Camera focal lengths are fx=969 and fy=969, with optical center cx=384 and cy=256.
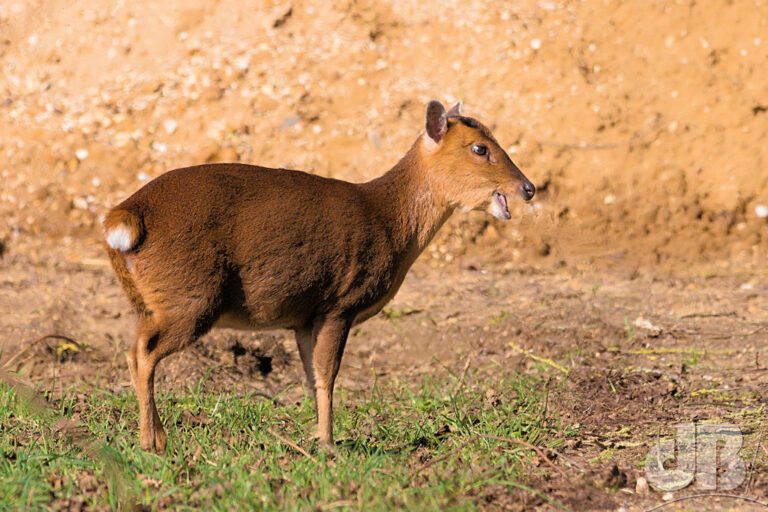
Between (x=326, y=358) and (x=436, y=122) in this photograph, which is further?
(x=436, y=122)

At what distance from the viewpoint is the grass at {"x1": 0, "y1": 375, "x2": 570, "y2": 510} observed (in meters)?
3.97

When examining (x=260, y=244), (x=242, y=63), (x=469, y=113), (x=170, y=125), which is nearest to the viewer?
(x=260, y=244)

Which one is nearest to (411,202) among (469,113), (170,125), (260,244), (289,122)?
(260,244)

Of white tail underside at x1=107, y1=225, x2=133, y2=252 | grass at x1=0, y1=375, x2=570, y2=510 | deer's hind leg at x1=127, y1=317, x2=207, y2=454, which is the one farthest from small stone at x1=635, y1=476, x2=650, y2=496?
white tail underside at x1=107, y1=225, x2=133, y2=252

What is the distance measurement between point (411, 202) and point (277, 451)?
5.15 ft

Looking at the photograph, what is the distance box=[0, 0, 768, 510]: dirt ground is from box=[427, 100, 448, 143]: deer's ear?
211 cm

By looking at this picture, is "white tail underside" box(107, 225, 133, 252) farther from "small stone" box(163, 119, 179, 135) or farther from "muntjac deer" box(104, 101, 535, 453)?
"small stone" box(163, 119, 179, 135)

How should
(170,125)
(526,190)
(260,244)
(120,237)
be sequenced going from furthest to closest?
(170,125) < (526,190) < (260,244) < (120,237)

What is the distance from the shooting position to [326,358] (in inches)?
195

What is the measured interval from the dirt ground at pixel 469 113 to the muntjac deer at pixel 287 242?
1965mm

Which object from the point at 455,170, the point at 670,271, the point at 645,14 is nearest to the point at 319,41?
the point at 645,14

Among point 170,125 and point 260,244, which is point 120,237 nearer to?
point 260,244

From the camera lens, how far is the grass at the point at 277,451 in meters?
3.97

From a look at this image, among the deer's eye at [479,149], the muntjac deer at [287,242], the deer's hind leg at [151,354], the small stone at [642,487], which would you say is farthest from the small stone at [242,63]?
the small stone at [642,487]
